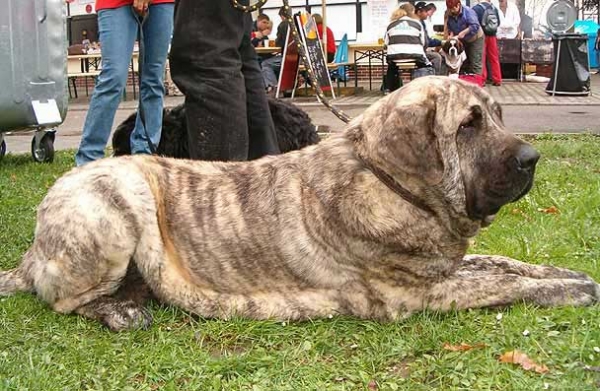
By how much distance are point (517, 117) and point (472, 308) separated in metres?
9.53

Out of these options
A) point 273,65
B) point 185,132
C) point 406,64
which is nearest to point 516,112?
point 406,64

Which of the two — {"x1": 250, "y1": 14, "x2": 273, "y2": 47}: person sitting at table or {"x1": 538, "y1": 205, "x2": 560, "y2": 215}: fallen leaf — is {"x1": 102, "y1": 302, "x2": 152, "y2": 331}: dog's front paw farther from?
{"x1": 250, "y1": 14, "x2": 273, "y2": 47}: person sitting at table

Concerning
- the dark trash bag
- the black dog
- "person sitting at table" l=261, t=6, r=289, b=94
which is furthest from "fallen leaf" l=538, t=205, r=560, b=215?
"person sitting at table" l=261, t=6, r=289, b=94

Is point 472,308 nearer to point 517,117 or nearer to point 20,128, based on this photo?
point 20,128

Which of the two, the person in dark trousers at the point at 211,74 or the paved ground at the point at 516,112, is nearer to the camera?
the person in dark trousers at the point at 211,74

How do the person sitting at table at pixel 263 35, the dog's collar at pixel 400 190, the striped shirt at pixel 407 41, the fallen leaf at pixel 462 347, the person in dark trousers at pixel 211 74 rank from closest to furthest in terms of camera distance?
the fallen leaf at pixel 462 347, the dog's collar at pixel 400 190, the person in dark trousers at pixel 211 74, the striped shirt at pixel 407 41, the person sitting at table at pixel 263 35

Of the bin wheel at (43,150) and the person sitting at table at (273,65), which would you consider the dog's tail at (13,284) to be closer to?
the bin wheel at (43,150)

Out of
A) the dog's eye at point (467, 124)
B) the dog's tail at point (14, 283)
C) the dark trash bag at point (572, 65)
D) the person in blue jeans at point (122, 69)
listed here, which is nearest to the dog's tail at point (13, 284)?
the dog's tail at point (14, 283)

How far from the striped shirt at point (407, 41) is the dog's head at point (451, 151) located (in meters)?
13.4

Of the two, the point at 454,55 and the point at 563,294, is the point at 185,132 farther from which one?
the point at 454,55

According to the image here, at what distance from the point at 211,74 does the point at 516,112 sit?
938 cm

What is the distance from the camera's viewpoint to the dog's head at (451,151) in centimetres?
326

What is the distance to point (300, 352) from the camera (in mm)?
3229

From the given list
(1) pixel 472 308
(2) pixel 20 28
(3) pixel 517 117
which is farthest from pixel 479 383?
(3) pixel 517 117
